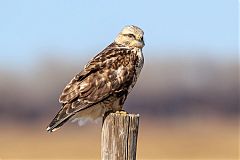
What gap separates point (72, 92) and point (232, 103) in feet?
201

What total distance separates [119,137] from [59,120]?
1.48 metres

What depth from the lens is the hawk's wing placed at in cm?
1134

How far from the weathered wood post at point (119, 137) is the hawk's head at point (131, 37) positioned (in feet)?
8.46

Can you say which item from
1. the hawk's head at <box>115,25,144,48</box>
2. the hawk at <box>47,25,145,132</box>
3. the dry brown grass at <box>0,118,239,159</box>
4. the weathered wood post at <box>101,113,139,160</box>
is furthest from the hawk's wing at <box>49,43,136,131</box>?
the dry brown grass at <box>0,118,239,159</box>

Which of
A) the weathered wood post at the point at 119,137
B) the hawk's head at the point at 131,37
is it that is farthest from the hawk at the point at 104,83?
the weathered wood post at the point at 119,137

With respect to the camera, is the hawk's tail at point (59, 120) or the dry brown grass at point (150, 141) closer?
the hawk's tail at point (59, 120)

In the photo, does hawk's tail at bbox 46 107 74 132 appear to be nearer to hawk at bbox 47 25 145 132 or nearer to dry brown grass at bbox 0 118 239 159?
hawk at bbox 47 25 145 132

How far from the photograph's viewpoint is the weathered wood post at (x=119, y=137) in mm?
9711

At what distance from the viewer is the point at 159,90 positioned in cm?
7594

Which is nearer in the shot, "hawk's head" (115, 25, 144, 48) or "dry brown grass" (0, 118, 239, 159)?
"hawk's head" (115, 25, 144, 48)

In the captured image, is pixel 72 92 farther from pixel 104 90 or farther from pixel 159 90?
pixel 159 90

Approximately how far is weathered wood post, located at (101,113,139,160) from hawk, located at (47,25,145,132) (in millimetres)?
1285

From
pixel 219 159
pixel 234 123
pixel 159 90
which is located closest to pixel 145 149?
pixel 219 159

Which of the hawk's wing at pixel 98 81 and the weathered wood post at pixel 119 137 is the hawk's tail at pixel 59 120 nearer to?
the hawk's wing at pixel 98 81
